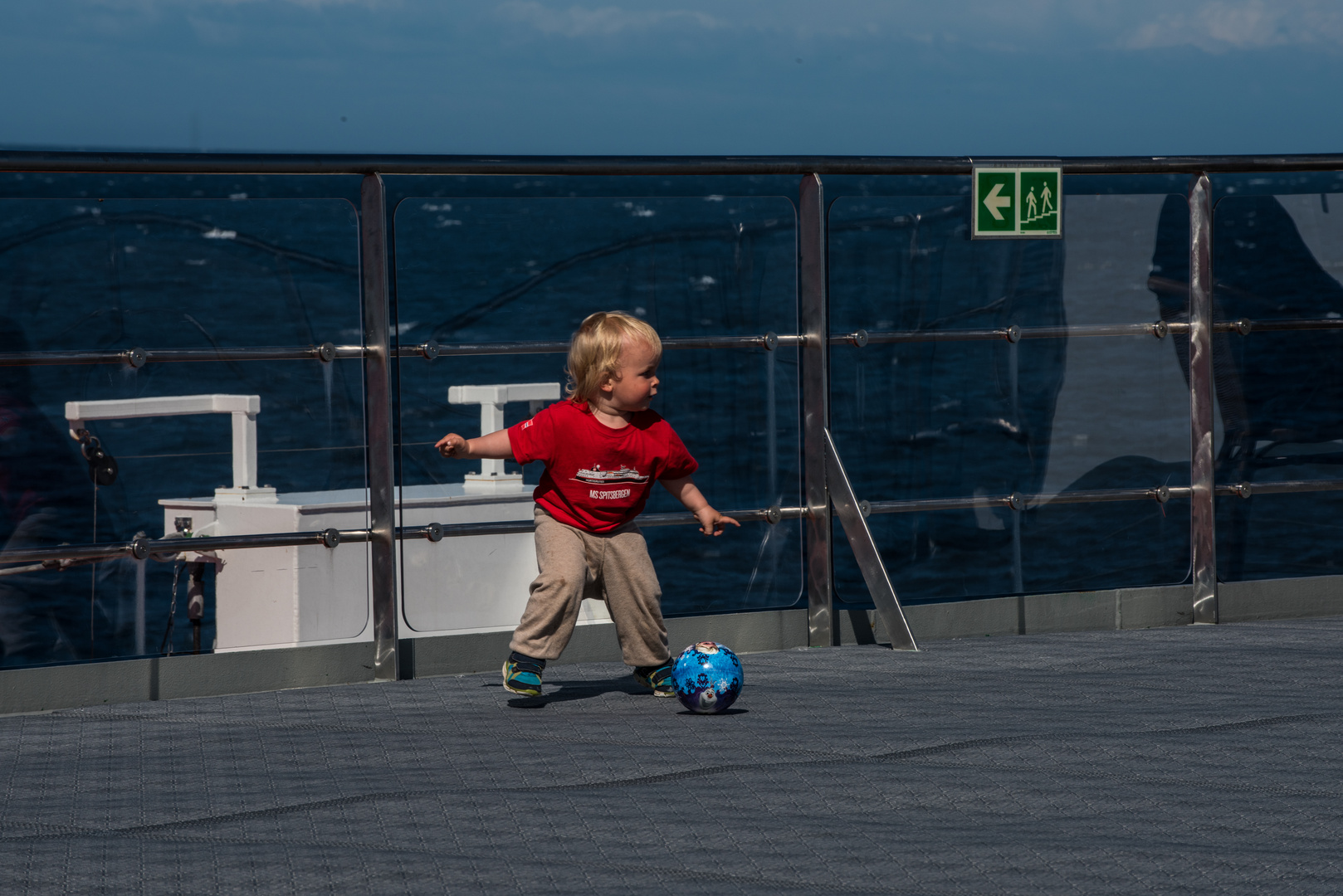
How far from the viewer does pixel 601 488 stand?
596 centimetres

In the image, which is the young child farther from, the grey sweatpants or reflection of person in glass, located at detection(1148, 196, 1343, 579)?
reflection of person in glass, located at detection(1148, 196, 1343, 579)

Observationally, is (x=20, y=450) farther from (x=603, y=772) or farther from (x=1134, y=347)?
(x=1134, y=347)

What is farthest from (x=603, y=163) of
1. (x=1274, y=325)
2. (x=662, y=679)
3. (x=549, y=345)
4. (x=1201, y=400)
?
(x=1274, y=325)

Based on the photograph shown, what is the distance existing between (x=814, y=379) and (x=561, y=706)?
76.8 inches

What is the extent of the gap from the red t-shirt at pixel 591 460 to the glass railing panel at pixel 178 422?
0.85 metres

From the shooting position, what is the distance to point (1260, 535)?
793cm

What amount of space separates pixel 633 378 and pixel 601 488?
39 centimetres

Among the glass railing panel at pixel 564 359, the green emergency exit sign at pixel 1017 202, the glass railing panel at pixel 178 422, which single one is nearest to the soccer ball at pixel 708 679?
the glass railing panel at pixel 564 359

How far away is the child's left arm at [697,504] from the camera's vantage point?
5945mm

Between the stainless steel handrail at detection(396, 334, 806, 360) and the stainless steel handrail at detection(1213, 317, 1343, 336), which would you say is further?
the stainless steel handrail at detection(1213, 317, 1343, 336)

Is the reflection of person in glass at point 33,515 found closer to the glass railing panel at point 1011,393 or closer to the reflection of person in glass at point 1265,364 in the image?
the glass railing panel at point 1011,393

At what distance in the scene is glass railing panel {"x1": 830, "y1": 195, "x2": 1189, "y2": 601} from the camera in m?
7.29

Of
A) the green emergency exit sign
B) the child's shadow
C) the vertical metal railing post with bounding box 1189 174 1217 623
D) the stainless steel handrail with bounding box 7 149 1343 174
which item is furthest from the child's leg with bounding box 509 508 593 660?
the vertical metal railing post with bounding box 1189 174 1217 623

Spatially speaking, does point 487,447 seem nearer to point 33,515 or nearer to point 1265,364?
point 33,515
